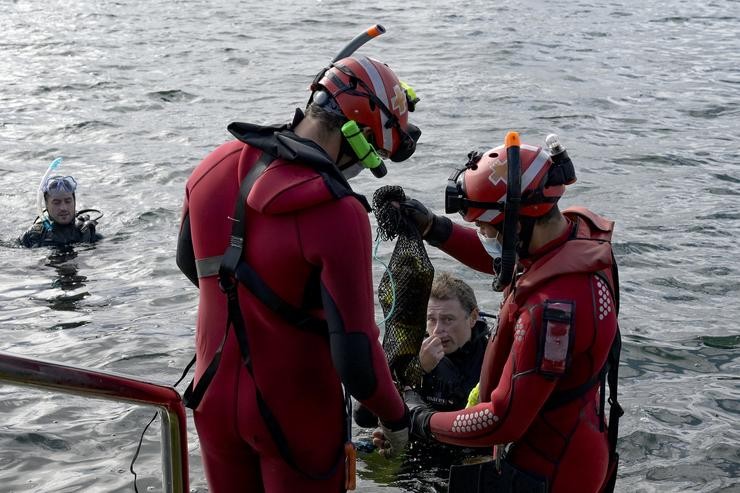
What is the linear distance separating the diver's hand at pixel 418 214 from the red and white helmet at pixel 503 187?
2.81ft

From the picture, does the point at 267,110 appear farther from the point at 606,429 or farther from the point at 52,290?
the point at 606,429

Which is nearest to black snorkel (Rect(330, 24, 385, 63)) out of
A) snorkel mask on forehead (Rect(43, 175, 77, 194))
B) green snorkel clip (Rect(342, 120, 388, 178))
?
green snorkel clip (Rect(342, 120, 388, 178))

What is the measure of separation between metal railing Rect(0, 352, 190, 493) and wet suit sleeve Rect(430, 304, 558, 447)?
44.0 inches

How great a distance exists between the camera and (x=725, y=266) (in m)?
10.1

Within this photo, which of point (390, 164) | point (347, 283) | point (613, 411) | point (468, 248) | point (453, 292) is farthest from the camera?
point (390, 164)

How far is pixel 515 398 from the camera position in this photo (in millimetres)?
3668

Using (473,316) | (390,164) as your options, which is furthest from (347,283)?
(390,164)

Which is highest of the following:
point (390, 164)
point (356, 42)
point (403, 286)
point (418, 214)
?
point (356, 42)

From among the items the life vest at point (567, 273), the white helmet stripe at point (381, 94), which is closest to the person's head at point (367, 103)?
the white helmet stripe at point (381, 94)

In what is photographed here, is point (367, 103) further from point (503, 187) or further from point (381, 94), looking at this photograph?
point (503, 187)

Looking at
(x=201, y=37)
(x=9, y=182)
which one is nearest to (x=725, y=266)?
(x=9, y=182)

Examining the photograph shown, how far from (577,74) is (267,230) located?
53.3 ft

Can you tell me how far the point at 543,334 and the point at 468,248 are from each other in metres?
1.09

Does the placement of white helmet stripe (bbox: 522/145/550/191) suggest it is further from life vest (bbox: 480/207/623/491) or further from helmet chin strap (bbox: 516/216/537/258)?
life vest (bbox: 480/207/623/491)
